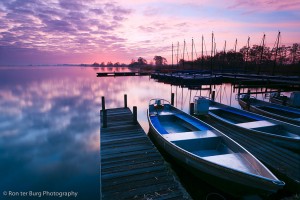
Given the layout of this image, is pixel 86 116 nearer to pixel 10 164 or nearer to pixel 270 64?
pixel 10 164

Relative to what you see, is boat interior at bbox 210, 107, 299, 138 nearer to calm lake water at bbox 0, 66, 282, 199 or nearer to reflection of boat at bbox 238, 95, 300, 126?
reflection of boat at bbox 238, 95, 300, 126

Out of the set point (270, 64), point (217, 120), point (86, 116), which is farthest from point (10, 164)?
point (270, 64)

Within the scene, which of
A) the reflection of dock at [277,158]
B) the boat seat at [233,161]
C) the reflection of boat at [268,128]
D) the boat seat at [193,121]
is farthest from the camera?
the boat seat at [193,121]

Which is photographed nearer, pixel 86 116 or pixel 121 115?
pixel 121 115

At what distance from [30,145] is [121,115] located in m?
6.27

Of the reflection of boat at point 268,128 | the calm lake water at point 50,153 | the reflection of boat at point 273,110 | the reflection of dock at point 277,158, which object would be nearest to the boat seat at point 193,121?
the reflection of dock at point 277,158

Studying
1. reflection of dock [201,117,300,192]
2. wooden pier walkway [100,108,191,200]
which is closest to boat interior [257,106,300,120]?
reflection of dock [201,117,300,192]

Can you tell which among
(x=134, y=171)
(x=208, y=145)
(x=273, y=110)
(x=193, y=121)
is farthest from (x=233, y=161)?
(x=273, y=110)

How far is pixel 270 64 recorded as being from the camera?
71188 millimetres

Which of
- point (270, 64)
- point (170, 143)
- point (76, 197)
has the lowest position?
point (76, 197)

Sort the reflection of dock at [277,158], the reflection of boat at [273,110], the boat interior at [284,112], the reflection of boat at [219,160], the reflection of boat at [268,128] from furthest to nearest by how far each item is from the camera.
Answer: the boat interior at [284,112]
the reflection of boat at [273,110]
the reflection of boat at [268,128]
the reflection of dock at [277,158]
the reflection of boat at [219,160]

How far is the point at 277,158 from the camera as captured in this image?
7.33 metres

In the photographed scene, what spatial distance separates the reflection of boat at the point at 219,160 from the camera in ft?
17.2

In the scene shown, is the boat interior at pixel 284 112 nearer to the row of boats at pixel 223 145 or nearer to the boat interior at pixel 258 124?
the row of boats at pixel 223 145
